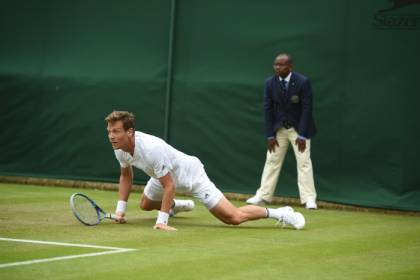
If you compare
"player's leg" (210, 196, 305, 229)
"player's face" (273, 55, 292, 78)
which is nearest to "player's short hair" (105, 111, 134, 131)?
"player's leg" (210, 196, 305, 229)

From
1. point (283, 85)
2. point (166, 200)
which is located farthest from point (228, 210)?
point (283, 85)

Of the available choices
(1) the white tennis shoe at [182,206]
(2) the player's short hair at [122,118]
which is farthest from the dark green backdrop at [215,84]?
(2) the player's short hair at [122,118]

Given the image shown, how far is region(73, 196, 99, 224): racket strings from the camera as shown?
8.88 metres

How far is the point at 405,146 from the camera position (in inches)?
467

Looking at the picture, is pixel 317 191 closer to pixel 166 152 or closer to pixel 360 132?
pixel 360 132

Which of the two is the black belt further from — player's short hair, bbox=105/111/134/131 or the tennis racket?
player's short hair, bbox=105/111/134/131

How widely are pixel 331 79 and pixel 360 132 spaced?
0.82m

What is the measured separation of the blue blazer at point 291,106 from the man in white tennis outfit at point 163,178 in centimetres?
281

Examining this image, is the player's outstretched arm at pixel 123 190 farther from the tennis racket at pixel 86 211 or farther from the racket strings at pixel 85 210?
the racket strings at pixel 85 210

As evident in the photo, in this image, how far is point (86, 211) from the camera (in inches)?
357

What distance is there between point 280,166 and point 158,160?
3.78 m

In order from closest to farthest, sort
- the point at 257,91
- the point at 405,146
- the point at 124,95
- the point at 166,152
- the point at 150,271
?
1. the point at 150,271
2. the point at 166,152
3. the point at 405,146
4. the point at 257,91
5. the point at 124,95

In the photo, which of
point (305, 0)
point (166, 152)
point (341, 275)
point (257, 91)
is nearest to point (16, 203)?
point (166, 152)

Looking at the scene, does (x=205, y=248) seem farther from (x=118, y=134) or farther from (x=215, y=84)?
(x=215, y=84)
